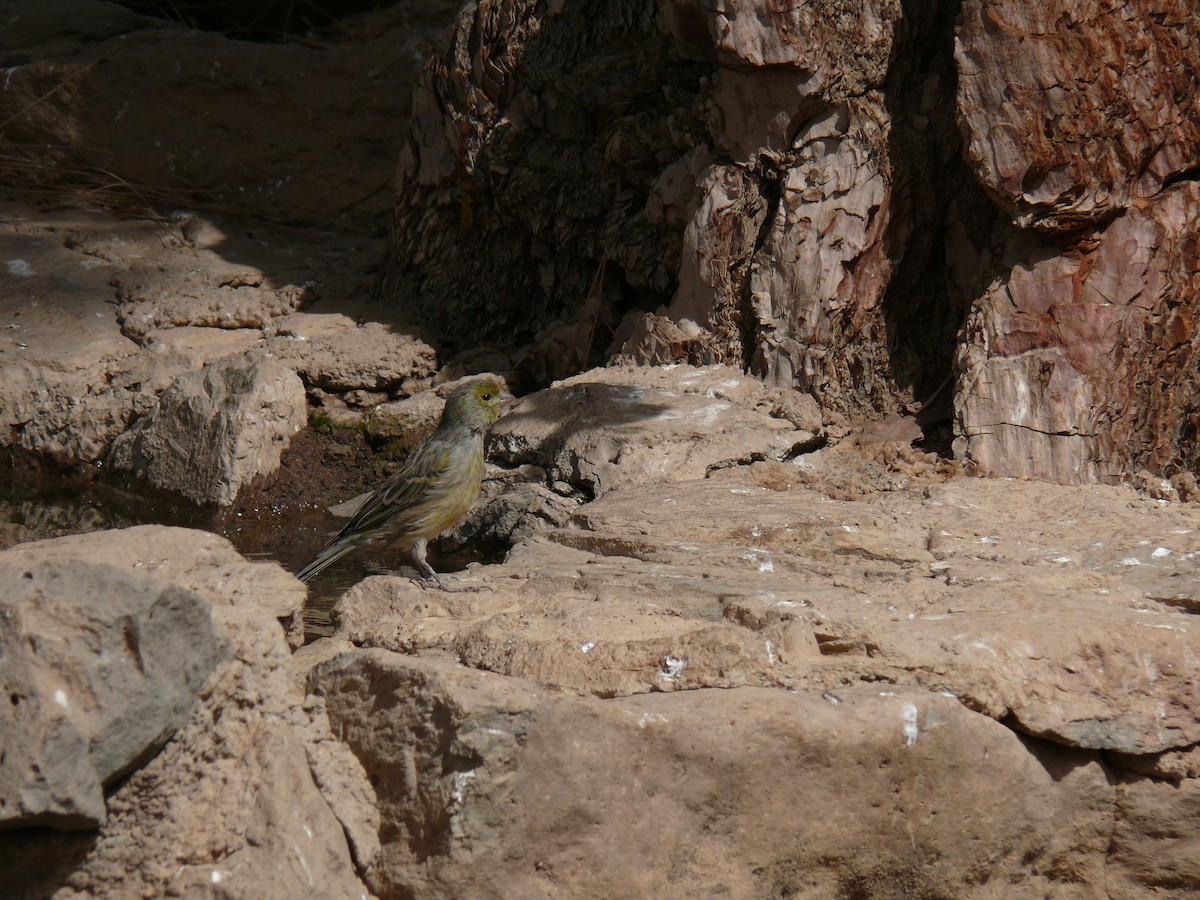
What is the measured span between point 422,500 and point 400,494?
0.30 ft

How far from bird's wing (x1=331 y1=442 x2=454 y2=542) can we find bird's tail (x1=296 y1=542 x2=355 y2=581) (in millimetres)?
50

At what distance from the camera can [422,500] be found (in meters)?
5.07

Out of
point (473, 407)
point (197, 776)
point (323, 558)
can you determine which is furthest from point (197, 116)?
point (197, 776)

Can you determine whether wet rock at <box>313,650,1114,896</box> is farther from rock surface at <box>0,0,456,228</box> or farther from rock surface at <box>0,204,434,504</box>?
rock surface at <box>0,0,456,228</box>

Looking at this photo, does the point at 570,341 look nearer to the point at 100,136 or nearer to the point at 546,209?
the point at 546,209

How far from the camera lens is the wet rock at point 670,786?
9.41 feet

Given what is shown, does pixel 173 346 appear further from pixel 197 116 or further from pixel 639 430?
pixel 639 430

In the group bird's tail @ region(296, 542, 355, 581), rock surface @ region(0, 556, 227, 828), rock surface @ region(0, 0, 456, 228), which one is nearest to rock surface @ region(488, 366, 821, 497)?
bird's tail @ region(296, 542, 355, 581)

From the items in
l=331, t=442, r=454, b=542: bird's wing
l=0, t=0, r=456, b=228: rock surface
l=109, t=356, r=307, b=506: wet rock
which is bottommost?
l=109, t=356, r=307, b=506: wet rock

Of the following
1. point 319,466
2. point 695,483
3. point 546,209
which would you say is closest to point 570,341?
point 546,209

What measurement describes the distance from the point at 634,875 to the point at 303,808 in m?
0.77

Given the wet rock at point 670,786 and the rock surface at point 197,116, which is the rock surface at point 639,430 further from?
the rock surface at point 197,116

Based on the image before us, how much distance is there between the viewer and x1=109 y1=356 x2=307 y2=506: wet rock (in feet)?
20.9

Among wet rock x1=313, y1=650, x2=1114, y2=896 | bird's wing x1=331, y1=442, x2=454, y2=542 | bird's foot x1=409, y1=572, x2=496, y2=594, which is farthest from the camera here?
bird's wing x1=331, y1=442, x2=454, y2=542
